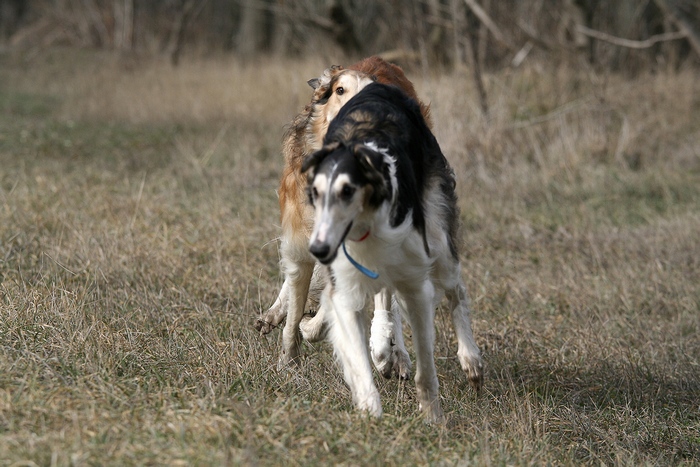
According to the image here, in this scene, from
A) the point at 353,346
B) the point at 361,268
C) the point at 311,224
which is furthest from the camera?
the point at 311,224

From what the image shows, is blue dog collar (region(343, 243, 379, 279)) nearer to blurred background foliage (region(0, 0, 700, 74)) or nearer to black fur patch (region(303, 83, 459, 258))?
black fur patch (region(303, 83, 459, 258))

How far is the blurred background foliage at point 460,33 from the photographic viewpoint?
12891mm

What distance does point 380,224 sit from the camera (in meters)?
4.05

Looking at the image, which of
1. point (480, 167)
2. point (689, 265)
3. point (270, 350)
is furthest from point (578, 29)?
point (270, 350)

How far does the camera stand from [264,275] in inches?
279

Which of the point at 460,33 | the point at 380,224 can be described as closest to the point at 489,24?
the point at 460,33

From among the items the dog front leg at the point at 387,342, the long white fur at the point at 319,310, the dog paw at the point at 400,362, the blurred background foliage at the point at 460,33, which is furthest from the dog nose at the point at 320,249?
the blurred background foliage at the point at 460,33

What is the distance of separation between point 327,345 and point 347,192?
231 cm

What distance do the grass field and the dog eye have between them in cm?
91

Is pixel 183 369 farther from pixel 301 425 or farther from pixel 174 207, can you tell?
pixel 174 207

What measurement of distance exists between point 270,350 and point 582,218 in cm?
455

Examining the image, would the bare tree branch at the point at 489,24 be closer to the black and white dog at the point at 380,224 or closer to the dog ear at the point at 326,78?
the dog ear at the point at 326,78

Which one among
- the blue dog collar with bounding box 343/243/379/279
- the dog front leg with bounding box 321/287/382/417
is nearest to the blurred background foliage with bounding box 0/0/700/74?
the dog front leg with bounding box 321/287/382/417

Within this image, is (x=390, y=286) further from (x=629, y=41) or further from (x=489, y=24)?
(x=489, y=24)
